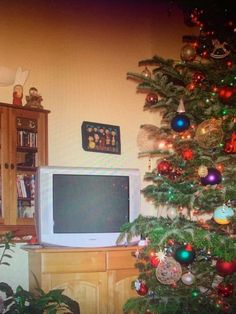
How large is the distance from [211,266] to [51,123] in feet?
4.96

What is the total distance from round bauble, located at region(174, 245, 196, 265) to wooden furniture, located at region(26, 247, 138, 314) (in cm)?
74

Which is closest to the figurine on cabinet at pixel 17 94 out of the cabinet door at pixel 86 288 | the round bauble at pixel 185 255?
the cabinet door at pixel 86 288

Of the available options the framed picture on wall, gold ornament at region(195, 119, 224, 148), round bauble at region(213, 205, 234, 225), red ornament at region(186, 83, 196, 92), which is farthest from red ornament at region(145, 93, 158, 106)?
the framed picture on wall

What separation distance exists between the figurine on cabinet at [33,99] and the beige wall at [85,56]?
0.30 feet

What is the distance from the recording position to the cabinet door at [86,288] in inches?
90.1

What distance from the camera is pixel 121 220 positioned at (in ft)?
8.36

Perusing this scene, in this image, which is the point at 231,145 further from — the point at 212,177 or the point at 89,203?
the point at 89,203

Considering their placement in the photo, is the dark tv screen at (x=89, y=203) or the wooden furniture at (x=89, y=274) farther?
the dark tv screen at (x=89, y=203)

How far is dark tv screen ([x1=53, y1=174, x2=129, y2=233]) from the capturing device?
2.44m

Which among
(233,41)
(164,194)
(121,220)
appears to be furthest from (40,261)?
(233,41)

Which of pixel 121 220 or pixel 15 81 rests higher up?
pixel 15 81

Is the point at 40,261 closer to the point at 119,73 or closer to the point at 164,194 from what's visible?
the point at 164,194

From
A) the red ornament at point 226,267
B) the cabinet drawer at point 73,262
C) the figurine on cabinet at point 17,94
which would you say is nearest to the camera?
the red ornament at point 226,267

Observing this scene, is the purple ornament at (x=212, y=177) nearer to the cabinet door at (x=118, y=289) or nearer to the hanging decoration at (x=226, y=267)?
the hanging decoration at (x=226, y=267)
